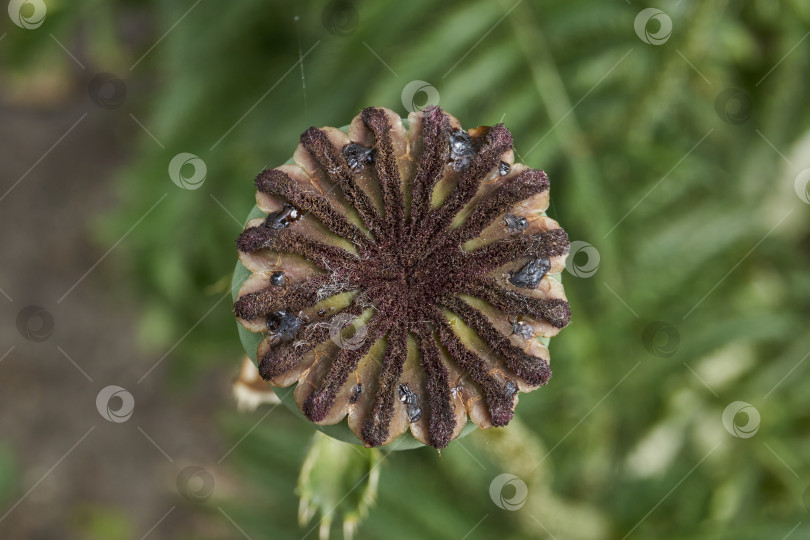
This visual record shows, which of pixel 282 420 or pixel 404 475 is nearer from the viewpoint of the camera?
pixel 404 475

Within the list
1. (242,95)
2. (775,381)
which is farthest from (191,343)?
(775,381)

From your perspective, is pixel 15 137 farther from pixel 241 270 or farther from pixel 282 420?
pixel 241 270
